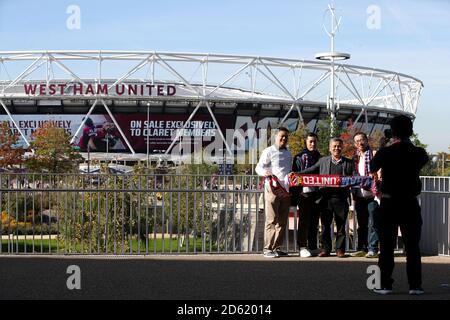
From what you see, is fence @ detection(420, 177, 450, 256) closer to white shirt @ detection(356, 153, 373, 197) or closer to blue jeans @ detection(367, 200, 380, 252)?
blue jeans @ detection(367, 200, 380, 252)

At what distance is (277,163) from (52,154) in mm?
48417

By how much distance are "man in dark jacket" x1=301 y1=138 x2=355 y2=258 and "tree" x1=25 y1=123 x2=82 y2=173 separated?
41.3m

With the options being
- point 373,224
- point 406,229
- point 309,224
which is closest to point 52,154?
point 309,224

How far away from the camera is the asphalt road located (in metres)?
7.88

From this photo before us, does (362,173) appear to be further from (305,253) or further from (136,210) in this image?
(136,210)

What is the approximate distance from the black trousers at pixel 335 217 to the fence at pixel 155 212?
84 centimetres

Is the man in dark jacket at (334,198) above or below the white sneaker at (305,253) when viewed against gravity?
above

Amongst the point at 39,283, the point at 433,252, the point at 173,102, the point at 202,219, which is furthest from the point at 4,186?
the point at 173,102

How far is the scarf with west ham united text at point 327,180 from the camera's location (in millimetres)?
11172

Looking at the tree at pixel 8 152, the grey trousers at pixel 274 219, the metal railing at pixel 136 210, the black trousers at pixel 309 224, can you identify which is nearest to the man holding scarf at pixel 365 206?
the black trousers at pixel 309 224

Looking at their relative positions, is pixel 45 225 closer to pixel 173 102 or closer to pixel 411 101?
pixel 173 102

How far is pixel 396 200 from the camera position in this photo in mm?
8016

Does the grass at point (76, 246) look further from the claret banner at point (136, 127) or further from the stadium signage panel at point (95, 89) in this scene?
the claret banner at point (136, 127)

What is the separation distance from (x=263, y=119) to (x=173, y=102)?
8.85 metres
